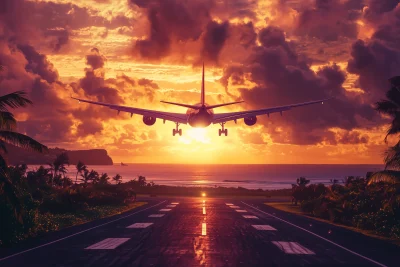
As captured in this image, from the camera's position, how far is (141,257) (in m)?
20.2

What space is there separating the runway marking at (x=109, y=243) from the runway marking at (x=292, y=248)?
7.95m

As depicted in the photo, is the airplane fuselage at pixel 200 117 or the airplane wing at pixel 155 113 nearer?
the airplane fuselage at pixel 200 117

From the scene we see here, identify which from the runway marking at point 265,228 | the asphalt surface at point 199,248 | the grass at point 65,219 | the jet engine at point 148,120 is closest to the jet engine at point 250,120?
the jet engine at point 148,120

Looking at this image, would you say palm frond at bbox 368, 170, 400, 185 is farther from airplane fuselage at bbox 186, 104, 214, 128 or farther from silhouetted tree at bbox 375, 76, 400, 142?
airplane fuselage at bbox 186, 104, 214, 128

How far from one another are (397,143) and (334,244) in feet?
28.4

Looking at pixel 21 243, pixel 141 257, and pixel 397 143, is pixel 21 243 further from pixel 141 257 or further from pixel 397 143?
pixel 397 143

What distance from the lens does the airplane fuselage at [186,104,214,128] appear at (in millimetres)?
51594

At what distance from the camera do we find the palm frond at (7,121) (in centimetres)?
2510

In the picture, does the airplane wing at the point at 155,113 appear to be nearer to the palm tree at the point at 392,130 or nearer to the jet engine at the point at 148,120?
the jet engine at the point at 148,120

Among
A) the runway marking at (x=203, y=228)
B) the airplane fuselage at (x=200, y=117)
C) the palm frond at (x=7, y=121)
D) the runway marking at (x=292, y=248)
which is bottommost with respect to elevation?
the runway marking at (x=292, y=248)

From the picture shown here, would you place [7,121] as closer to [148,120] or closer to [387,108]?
[387,108]

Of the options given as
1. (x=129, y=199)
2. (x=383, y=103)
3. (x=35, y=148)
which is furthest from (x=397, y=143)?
(x=129, y=199)

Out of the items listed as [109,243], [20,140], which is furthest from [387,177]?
[20,140]

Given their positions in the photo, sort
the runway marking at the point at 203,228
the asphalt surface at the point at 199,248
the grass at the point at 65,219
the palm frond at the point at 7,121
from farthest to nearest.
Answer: the grass at the point at 65,219
the runway marking at the point at 203,228
the palm frond at the point at 7,121
the asphalt surface at the point at 199,248
